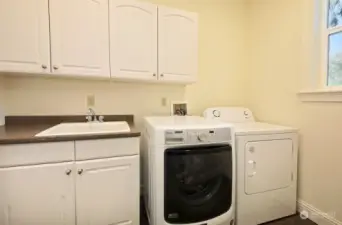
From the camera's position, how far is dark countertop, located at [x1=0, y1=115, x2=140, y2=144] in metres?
1.31

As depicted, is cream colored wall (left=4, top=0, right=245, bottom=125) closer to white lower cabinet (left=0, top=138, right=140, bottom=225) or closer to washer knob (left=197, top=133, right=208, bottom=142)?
white lower cabinet (left=0, top=138, right=140, bottom=225)

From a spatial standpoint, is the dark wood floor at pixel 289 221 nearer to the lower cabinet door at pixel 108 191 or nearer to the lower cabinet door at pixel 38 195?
the lower cabinet door at pixel 108 191

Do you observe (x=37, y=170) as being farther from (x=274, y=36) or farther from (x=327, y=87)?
(x=274, y=36)

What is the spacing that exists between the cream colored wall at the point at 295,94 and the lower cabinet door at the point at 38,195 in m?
2.01

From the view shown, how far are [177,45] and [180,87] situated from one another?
0.55 metres

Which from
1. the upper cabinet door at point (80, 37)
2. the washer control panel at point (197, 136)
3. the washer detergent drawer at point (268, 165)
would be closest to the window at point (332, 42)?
the washer detergent drawer at point (268, 165)

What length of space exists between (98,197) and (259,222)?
139 cm

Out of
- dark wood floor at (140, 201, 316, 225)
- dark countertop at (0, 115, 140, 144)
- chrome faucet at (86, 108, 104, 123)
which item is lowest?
dark wood floor at (140, 201, 316, 225)

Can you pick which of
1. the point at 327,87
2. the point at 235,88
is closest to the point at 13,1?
the point at 235,88

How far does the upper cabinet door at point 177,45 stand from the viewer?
205cm

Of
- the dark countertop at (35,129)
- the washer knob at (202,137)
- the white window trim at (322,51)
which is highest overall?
the white window trim at (322,51)

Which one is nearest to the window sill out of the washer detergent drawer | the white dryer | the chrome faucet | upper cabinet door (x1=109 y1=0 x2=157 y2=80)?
the white dryer

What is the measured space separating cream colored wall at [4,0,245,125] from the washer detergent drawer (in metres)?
0.94

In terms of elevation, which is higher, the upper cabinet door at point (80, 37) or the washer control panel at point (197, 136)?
the upper cabinet door at point (80, 37)
